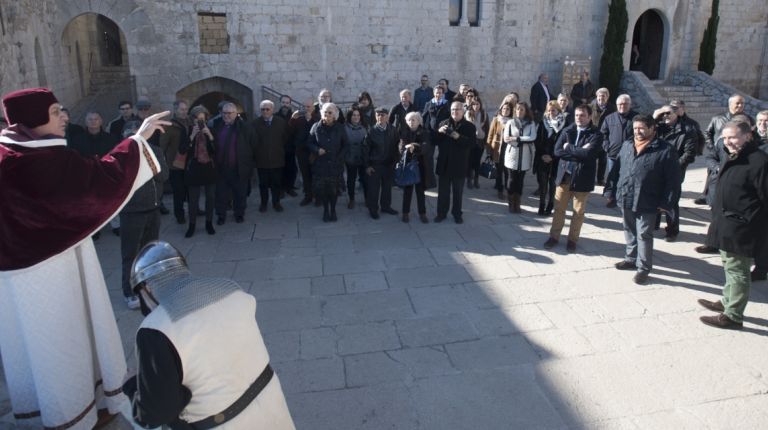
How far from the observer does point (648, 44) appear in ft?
64.2

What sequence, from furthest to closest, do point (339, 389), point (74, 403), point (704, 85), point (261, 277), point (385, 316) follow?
1. point (704, 85)
2. point (261, 277)
3. point (385, 316)
4. point (339, 389)
5. point (74, 403)

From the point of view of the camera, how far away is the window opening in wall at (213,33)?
13.2 m

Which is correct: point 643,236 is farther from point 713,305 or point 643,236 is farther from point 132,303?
point 132,303

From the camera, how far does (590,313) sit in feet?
17.0

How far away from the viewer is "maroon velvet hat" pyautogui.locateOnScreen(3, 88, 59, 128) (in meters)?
3.02

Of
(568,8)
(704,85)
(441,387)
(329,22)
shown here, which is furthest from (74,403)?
(704,85)

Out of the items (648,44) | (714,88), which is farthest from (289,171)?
(648,44)

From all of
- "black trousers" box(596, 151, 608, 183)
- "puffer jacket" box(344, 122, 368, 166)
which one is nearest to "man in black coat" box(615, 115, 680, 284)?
"puffer jacket" box(344, 122, 368, 166)

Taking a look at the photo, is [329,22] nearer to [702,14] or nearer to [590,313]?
[590,313]

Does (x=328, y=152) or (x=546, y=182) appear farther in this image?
(x=546, y=182)

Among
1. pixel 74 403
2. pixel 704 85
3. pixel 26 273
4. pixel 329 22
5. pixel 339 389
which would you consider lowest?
pixel 339 389

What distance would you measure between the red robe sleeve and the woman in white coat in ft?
20.5

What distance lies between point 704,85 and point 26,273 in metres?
20.3

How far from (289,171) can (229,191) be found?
1.53 meters
